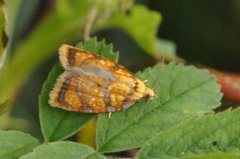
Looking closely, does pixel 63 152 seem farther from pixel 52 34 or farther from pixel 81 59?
pixel 52 34

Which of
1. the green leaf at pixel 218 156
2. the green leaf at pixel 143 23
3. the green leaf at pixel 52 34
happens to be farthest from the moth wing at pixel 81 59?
the green leaf at pixel 52 34

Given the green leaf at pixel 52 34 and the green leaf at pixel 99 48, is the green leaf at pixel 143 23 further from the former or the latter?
the green leaf at pixel 99 48

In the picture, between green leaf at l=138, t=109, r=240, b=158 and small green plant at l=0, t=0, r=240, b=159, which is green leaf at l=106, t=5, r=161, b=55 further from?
green leaf at l=138, t=109, r=240, b=158

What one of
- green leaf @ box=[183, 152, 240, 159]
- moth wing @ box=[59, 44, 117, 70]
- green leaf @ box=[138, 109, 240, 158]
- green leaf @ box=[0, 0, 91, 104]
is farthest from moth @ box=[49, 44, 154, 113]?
green leaf @ box=[0, 0, 91, 104]

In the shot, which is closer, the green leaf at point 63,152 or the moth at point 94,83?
the green leaf at point 63,152

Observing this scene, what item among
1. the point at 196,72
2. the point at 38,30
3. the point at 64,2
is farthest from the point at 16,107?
the point at 196,72

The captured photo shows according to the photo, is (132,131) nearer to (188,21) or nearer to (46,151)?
(46,151)
